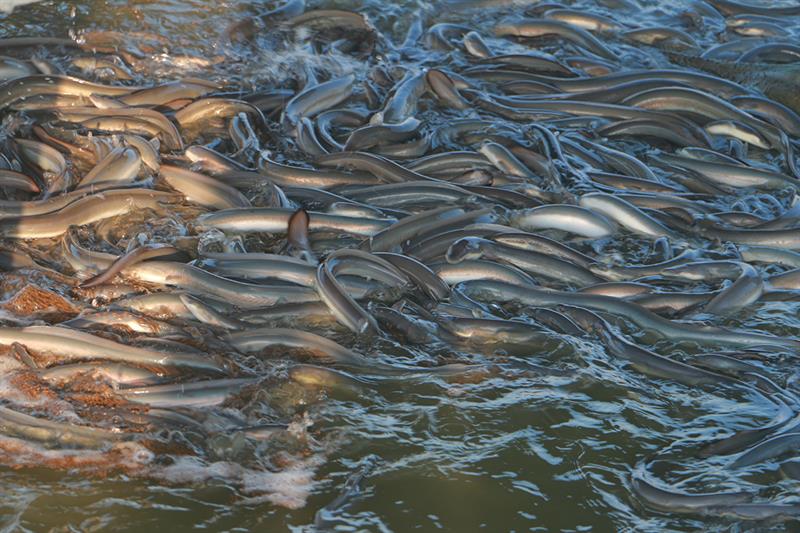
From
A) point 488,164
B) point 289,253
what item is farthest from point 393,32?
point 289,253

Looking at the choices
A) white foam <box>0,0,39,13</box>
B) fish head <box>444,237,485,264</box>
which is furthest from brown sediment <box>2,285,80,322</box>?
white foam <box>0,0,39,13</box>

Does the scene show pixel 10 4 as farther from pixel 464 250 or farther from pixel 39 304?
pixel 464 250

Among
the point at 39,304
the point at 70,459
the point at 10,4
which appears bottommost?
the point at 70,459

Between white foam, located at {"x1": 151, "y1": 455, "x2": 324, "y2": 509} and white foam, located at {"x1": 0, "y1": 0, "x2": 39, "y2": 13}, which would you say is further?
white foam, located at {"x1": 0, "y1": 0, "x2": 39, "y2": 13}

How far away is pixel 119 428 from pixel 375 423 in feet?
3.29

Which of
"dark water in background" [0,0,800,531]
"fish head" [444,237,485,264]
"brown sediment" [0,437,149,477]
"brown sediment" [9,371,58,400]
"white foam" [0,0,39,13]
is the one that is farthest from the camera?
"white foam" [0,0,39,13]

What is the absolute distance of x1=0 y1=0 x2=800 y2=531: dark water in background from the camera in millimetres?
3496

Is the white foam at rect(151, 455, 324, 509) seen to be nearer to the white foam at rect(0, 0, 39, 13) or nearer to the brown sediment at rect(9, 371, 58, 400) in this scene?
the brown sediment at rect(9, 371, 58, 400)

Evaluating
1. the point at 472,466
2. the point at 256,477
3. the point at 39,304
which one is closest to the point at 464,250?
the point at 472,466

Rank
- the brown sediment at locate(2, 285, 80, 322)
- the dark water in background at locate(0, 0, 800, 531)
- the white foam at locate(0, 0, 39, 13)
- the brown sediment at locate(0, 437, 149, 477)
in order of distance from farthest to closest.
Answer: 1. the white foam at locate(0, 0, 39, 13)
2. the brown sediment at locate(2, 285, 80, 322)
3. the brown sediment at locate(0, 437, 149, 477)
4. the dark water in background at locate(0, 0, 800, 531)

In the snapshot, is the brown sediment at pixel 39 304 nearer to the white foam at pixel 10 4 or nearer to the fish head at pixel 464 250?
the fish head at pixel 464 250

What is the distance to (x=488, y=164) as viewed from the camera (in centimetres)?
590

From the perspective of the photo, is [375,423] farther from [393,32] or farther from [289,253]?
[393,32]

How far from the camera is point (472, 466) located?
12.6 feet
